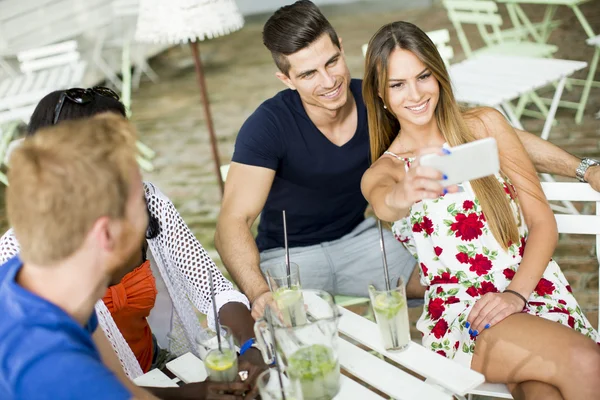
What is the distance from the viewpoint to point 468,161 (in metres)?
1.62

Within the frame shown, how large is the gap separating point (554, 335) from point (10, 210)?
1387 mm

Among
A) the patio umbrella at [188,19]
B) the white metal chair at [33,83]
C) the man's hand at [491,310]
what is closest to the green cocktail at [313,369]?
the man's hand at [491,310]

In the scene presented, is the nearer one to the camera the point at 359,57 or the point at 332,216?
the point at 332,216

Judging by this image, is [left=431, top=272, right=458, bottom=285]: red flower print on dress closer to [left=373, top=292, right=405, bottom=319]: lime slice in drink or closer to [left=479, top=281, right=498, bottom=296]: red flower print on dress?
[left=479, top=281, right=498, bottom=296]: red flower print on dress

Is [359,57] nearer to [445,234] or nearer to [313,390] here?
[445,234]

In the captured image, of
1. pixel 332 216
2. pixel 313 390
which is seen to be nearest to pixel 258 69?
pixel 332 216

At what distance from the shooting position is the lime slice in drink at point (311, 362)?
1562mm

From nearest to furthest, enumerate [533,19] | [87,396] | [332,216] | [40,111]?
[87,396] → [40,111] → [332,216] → [533,19]

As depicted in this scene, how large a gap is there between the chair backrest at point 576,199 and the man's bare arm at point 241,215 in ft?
3.18

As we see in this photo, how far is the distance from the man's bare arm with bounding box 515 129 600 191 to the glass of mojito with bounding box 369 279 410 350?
974 mm

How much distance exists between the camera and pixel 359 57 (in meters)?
7.92

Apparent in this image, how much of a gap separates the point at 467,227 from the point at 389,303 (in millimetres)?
656

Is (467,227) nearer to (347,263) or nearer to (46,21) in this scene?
(347,263)

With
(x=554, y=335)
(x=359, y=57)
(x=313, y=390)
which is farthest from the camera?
(x=359, y=57)
